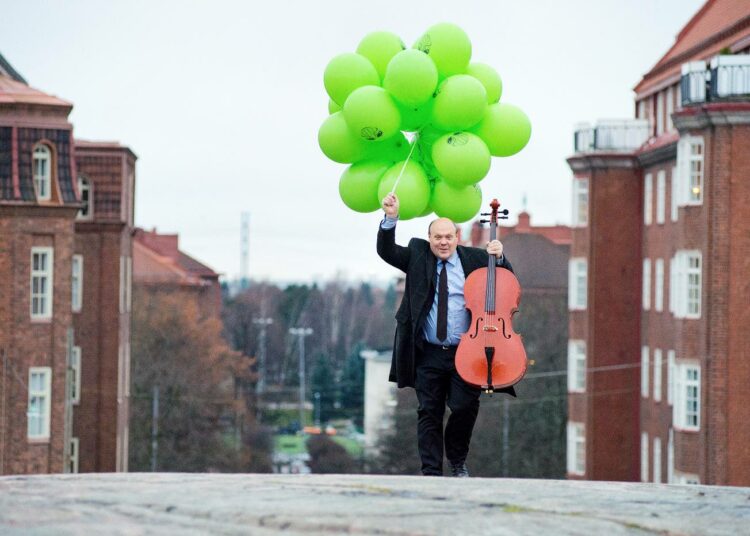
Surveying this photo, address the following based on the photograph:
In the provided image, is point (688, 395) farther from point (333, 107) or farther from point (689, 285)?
point (333, 107)

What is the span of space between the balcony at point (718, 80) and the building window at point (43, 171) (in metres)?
14.1

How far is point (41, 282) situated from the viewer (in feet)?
143

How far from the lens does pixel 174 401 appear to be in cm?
8862

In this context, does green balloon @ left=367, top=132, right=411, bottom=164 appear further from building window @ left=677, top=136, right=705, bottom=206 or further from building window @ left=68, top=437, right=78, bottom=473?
building window @ left=68, top=437, right=78, bottom=473

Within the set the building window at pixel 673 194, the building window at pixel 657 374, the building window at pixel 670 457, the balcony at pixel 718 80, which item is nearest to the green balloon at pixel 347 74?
the balcony at pixel 718 80

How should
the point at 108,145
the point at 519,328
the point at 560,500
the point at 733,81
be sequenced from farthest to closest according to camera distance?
the point at 519,328 → the point at 108,145 → the point at 733,81 → the point at 560,500

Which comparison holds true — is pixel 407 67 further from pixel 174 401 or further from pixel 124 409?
pixel 174 401

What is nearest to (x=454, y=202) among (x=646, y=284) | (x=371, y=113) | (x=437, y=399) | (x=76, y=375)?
(x=371, y=113)

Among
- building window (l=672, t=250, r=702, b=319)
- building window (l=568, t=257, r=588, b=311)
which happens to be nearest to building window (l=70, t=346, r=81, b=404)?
building window (l=568, t=257, r=588, b=311)

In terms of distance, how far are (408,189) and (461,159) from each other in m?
0.47

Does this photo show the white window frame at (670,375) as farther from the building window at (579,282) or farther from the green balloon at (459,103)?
the green balloon at (459,103)

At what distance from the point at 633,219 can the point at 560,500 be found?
45430 mm

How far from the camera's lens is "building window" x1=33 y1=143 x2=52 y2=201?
43906mm

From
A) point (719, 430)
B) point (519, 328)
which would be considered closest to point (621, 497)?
point (719, 430)
